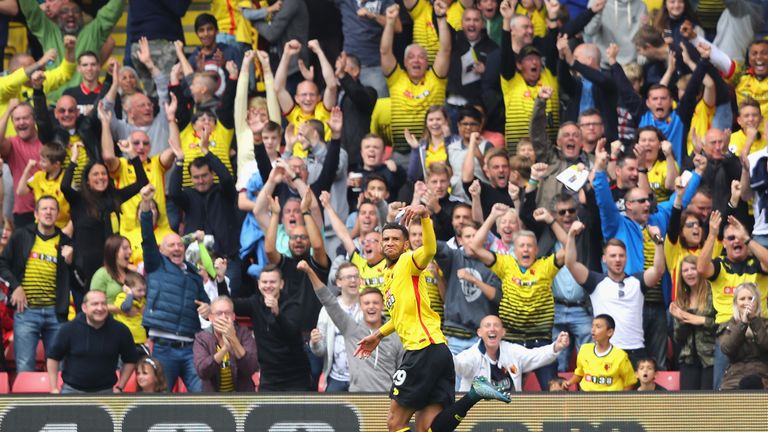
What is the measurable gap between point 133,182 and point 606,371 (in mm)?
5628

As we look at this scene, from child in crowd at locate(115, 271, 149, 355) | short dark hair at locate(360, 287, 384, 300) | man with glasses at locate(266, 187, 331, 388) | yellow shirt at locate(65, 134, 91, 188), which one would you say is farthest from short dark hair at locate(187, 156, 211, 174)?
short dark hair at locate(360, 287, 384, 300)

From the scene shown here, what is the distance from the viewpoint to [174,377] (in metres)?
15.5

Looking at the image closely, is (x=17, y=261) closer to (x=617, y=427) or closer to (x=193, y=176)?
(x=193, y=176)

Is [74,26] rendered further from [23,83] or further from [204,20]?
[204,20]

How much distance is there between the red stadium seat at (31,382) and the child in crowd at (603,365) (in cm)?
476

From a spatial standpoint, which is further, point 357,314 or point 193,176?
A: point 193,176

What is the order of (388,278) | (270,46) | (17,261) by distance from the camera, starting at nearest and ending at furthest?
(388,278)
(17,261)
(270,46)

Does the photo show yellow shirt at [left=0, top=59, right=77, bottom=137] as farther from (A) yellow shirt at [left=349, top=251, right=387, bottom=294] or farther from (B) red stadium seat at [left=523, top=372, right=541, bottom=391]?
(B) red stadium seat at [left=523, top=372, right=541, bottom=391]

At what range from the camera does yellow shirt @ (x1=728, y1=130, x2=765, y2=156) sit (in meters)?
16.7

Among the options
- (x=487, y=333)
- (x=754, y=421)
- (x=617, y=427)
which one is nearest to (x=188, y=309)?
(x=487, y=333)

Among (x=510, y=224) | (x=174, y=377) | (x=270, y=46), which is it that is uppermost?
(x=270, y=46)

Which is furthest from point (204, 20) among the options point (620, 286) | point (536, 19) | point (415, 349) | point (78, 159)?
point (415, 349)

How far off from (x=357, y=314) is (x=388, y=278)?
2.56 metres

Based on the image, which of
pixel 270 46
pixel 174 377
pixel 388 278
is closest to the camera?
pixel 388 278
